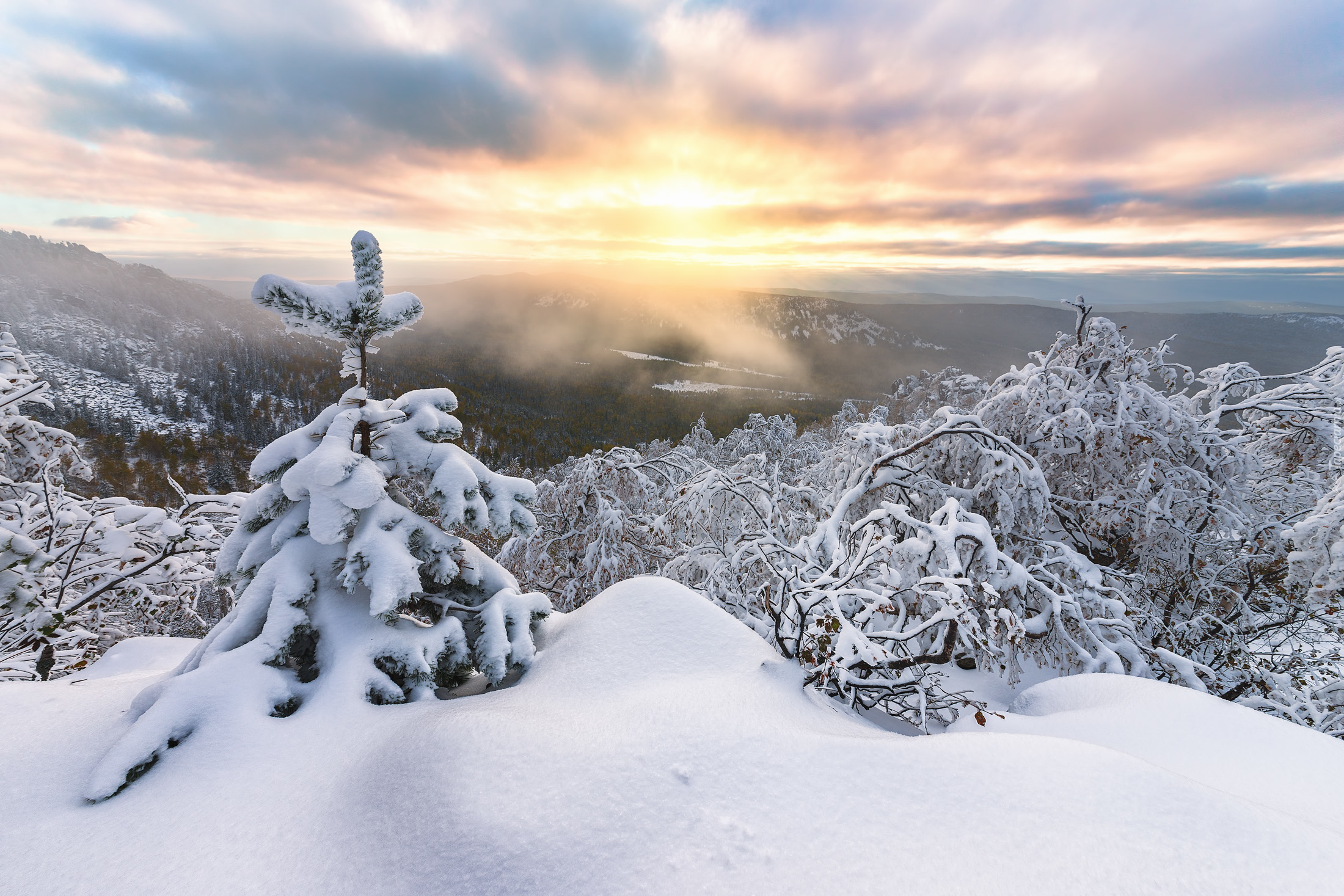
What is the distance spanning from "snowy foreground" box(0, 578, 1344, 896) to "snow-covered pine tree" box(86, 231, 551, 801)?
12.1 inches

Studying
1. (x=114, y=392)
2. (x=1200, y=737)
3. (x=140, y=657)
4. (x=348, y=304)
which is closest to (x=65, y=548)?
(x=140, y=657)

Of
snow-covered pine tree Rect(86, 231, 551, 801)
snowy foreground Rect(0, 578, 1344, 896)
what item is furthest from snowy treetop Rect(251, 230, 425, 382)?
snowy foreground Rect(0, 578, 1344, 896)

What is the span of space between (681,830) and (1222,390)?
11.2 metres

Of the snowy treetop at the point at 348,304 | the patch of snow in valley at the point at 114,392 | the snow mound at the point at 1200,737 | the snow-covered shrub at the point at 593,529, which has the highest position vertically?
the snowy treetop at the point at 348,304

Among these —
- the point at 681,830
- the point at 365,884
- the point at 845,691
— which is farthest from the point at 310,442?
the point at 845,691

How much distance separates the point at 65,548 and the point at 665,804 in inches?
343

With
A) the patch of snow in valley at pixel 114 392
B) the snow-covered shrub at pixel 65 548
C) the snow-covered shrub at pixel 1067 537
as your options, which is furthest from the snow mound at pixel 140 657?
the patch of snow in valley at pixel 114 392

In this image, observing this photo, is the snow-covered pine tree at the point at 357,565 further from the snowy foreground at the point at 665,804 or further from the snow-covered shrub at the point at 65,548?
the snow-covered shrub at the point at 65,548

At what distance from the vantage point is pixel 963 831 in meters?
2.09

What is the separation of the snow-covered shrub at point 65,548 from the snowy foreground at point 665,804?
332 cm

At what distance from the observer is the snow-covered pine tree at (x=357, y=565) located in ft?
11.0

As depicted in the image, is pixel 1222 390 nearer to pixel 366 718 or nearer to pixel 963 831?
pixel 963 831

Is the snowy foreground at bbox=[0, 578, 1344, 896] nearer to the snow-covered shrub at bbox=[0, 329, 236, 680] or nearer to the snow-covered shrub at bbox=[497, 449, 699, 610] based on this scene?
the snow-covered shrub at bbox=[0, 329, 236, 680]

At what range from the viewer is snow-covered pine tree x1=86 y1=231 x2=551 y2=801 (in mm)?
3359
